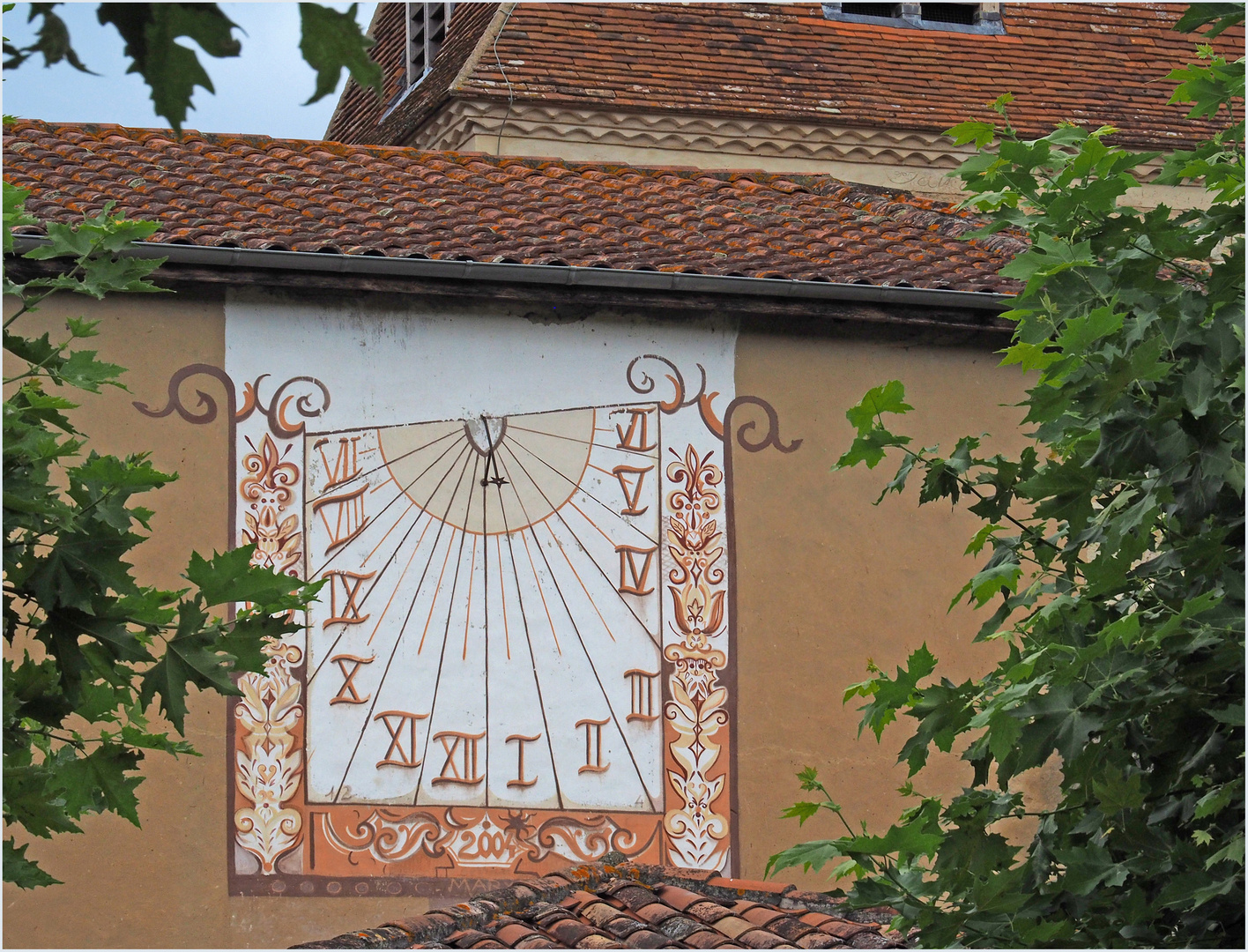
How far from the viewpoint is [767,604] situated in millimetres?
8086

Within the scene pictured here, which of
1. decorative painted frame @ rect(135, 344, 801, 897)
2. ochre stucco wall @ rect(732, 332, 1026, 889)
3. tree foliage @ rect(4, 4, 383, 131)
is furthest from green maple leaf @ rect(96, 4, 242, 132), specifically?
ochre stucco wall @ rect(732, 332, 1026, 889)

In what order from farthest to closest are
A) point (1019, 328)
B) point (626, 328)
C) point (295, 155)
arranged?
point (295, 155)
point (626, 328)
point (1019, 328)

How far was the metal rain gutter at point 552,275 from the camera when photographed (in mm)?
7730

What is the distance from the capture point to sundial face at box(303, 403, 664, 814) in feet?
24.9

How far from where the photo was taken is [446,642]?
7.69m

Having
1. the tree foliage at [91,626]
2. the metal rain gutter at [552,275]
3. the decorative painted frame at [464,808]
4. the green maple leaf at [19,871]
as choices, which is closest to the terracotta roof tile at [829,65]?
the metal rain gutter at [552,275]

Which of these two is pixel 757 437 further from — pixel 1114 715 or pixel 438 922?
pixel 1114 715

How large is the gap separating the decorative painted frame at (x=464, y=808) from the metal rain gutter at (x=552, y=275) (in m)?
0.40

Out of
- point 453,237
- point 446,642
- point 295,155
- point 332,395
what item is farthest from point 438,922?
point 295,155

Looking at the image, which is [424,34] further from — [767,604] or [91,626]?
[91,626]

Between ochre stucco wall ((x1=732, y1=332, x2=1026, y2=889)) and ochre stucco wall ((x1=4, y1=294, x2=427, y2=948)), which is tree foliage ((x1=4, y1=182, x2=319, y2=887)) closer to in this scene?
ochre stucco wall ((x1=4, y1=294, x2=427, y2=948))

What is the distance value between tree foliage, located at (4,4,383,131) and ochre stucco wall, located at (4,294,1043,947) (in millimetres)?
5886

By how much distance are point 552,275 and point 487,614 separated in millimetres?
1529

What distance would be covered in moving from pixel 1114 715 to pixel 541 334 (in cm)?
476
